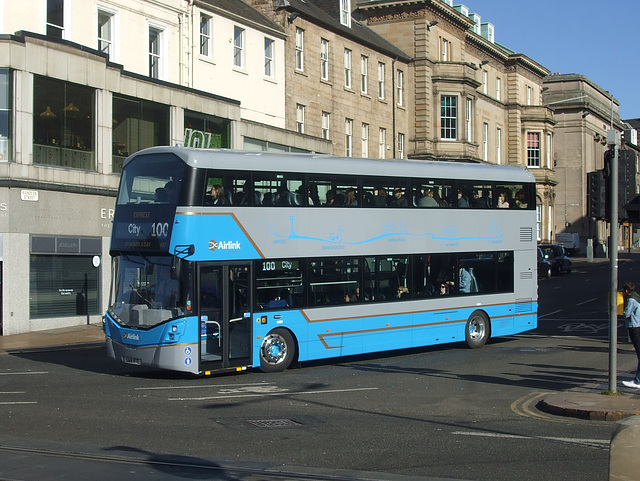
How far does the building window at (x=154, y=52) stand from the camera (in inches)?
1266

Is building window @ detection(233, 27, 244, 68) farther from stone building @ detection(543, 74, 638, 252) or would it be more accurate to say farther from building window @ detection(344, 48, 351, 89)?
stone building @ detection(543, 74, 638, 252)

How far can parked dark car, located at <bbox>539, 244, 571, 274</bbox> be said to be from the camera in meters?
52.5

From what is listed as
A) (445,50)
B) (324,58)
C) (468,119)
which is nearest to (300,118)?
(324,58)

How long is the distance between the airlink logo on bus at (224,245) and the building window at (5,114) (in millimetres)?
12346

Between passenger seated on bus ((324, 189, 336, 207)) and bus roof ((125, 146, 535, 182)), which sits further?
passenger seated on bus ((324, 189, 336, 207))

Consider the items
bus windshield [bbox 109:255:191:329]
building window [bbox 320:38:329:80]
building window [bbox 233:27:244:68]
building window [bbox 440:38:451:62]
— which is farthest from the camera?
building window [bbox 440:38:451:62]

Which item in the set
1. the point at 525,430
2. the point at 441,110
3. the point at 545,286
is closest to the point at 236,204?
the point at 525,430

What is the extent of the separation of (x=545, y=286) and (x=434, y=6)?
20.4 meters

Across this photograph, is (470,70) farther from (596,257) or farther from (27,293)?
(27,293)

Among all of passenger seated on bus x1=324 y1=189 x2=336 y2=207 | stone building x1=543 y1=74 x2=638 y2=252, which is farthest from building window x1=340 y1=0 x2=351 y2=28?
stone building x1=543 y1=74 x2=638 y2=252

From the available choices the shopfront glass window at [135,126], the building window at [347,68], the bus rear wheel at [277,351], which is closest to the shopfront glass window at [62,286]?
the shopfront glass window at [135,126]

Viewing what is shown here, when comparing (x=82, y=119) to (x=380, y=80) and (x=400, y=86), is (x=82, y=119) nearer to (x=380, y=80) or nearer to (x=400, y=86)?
(x=380, y=80)

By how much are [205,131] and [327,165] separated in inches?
651

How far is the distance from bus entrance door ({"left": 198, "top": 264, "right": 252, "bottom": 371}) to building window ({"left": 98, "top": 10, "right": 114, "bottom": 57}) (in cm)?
1654
